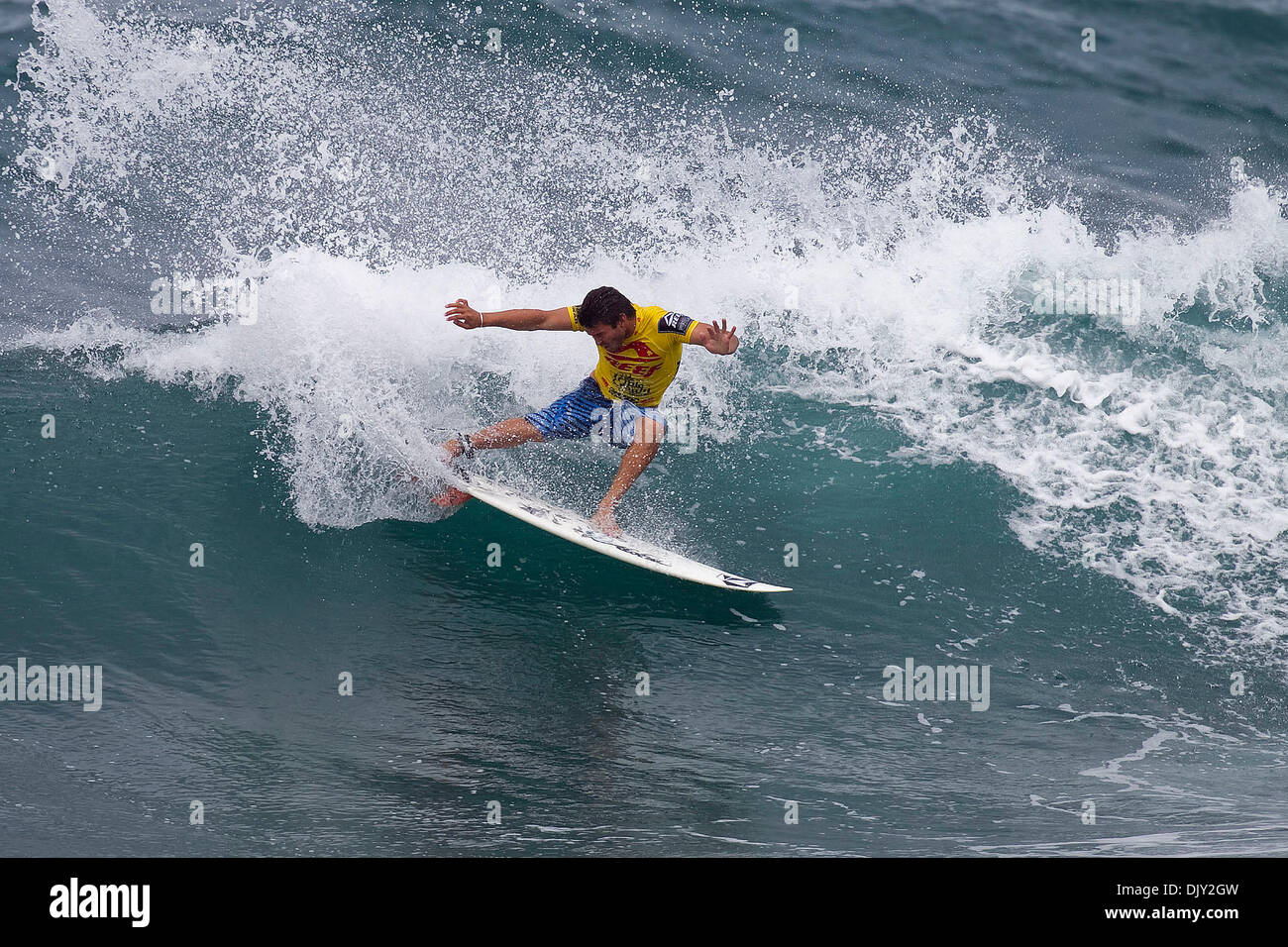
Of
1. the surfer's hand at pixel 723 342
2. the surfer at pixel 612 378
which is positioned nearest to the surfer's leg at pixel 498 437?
the surfer at pixel 612 378

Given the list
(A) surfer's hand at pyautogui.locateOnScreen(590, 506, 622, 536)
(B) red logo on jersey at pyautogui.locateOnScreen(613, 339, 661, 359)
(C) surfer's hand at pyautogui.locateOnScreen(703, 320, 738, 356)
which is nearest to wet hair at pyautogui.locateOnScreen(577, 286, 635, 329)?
(B) red logo on jersey at pyautogui.locateOnScreen(613, 339, 661, 359)

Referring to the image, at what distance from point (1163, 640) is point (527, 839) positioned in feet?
13.6

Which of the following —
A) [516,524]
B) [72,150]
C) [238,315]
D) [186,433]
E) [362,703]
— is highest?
[72,150]

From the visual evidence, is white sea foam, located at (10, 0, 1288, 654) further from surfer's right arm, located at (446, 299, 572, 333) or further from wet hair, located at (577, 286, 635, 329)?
wet hair, located at (577, 286, 635, 329)

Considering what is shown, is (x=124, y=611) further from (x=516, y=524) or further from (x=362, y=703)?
(x=516, y=524)

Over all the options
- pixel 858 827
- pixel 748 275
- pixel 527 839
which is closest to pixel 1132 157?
pixel 748 275

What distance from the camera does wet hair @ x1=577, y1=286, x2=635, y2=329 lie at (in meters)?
6.66

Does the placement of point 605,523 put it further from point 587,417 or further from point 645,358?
point 645,358

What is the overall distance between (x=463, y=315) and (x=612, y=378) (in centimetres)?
104

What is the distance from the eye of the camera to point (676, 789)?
571 centimetres

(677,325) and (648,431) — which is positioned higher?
(677,325)

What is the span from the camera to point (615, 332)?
6.77 metres

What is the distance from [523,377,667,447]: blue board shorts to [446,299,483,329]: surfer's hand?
93 cm

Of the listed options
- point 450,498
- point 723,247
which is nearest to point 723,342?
point 450,498
